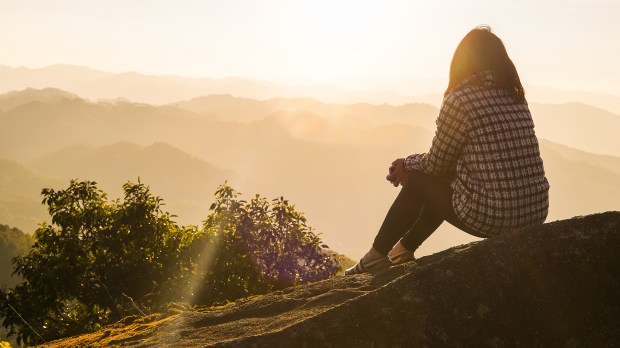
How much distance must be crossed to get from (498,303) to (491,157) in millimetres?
1627

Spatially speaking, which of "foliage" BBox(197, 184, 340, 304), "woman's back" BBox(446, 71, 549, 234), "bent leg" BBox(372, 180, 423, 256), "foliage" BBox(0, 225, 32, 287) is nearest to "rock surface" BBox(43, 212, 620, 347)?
"woman's back" BBox(446, 71, 549, 234)

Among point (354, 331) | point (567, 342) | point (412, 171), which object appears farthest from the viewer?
point (412, 171)

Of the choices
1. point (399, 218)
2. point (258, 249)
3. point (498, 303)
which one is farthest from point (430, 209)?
point (258, 249)

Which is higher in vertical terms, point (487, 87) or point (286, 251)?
point (487, 87)

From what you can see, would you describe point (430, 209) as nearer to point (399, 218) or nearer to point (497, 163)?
point (399, 218)

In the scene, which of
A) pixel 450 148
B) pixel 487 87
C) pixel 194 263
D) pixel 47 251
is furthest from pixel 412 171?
pixel 47 251

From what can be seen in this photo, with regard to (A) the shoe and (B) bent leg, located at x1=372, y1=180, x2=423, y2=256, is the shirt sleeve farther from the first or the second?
(A) the shoe

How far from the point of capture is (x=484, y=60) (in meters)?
4.44

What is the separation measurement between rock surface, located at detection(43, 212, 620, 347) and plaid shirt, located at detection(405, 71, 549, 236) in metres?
0.77

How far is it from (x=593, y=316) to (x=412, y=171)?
2.25 m

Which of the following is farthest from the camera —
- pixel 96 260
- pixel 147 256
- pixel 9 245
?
pixel 9 245

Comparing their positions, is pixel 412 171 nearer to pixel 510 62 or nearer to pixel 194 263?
pixel 510 62

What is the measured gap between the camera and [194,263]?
9391 millimetres

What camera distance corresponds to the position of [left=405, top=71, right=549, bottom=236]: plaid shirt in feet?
13.4
